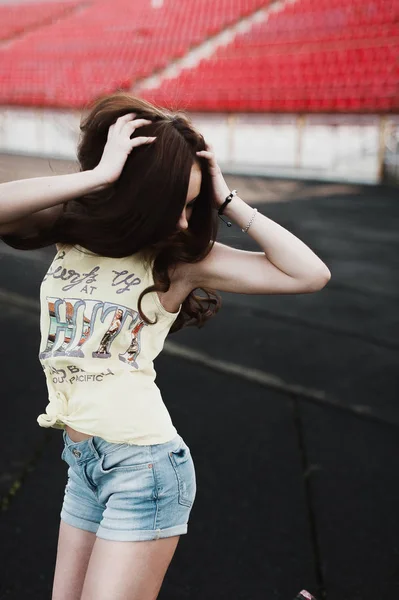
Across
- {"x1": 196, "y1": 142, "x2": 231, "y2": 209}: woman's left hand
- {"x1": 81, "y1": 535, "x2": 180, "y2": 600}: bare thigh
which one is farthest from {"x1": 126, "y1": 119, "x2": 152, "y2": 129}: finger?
{"x1": 81, "y1": 535, "x2": 180, "y2": 600}: bare thigh

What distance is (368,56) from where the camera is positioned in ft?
43.4

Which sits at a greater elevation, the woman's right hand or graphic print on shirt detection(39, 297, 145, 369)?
the woman's right hand

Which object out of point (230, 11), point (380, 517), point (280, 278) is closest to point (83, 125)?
point (280, 278)

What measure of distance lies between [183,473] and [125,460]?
0.14 m

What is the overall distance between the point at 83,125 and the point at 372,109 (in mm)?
10699

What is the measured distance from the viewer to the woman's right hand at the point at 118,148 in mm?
1243

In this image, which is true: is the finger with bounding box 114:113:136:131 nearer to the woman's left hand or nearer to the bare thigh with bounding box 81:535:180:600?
the woman's left hand

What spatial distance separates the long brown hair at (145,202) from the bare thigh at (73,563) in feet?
1.72

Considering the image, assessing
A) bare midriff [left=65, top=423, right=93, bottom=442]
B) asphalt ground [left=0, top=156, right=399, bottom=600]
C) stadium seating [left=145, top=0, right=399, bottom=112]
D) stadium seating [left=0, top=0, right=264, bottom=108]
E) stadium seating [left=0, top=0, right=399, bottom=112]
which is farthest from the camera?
stadium seating [left=0, top=0, right=264, bottom=108]

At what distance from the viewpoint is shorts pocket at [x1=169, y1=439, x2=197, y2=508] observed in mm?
1353

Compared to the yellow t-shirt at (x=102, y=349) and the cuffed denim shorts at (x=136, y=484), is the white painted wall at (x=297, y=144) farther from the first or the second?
the cuffed denim shorts at (x=136, y=484)

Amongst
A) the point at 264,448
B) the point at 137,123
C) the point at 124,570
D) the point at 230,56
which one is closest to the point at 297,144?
the point at 230,56

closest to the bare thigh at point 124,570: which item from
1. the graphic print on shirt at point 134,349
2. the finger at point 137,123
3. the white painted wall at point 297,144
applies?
the graphic print on shirt at point 134,349

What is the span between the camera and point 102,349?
4.37 feet
